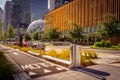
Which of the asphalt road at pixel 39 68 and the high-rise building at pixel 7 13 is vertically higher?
the high-rise building at pixel 7 13

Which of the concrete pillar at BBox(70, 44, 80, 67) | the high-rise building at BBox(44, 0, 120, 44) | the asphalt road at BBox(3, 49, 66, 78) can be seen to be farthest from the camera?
the high-rise building at BBox(44, 0, 120, 44)

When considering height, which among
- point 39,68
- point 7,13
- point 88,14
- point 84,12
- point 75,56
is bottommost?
point 39,68


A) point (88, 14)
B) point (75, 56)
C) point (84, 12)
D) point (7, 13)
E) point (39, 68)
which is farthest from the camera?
point (7, 13)

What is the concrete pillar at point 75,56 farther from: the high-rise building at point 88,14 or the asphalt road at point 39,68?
the high-rise building at point 88,14

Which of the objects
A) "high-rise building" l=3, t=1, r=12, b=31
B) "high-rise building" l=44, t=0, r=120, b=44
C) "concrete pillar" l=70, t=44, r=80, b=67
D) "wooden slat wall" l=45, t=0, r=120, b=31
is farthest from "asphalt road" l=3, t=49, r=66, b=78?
"high-rise building" l=3, t=1, r=12, b=31

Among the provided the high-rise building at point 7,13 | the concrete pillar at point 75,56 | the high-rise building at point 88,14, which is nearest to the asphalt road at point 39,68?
the concrete pillar at point 75,56

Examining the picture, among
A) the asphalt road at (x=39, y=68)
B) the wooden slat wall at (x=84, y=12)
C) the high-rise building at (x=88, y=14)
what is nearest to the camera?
the asphalt road at (x=39, y=68)

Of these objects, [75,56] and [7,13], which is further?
[7,13]

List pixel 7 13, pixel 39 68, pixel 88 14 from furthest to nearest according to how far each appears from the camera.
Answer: pixel 7 13
pixel 88 14
pixel 39 68

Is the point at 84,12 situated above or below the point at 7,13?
below

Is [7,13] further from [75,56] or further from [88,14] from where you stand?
[75,56]

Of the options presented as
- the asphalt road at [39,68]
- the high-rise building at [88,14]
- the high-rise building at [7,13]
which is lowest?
the asphalt road at [39,68]

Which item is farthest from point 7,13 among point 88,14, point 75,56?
point 75,56

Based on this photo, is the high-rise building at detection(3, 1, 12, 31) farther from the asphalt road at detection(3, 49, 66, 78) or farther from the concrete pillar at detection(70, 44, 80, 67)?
the concrete pillar at detection(70, 44, 80, 67)
